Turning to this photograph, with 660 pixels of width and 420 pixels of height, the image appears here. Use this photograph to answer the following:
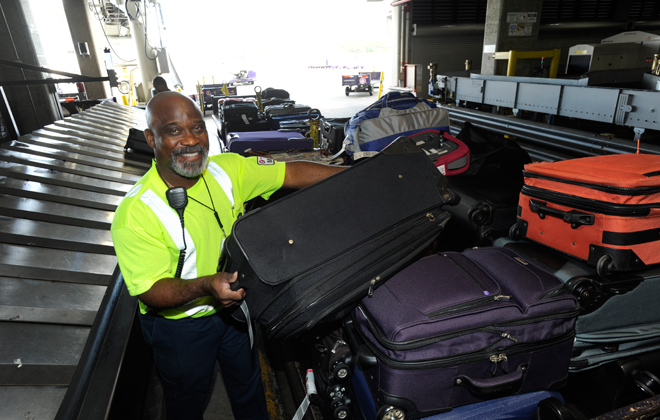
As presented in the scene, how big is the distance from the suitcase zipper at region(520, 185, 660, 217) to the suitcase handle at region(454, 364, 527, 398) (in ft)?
2.46

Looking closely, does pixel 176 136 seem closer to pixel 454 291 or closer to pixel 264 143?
pixel 454 291

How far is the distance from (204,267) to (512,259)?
1.30 m

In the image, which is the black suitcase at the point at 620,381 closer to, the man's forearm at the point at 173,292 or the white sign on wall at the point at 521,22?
the man's forearm at the point at 173,292

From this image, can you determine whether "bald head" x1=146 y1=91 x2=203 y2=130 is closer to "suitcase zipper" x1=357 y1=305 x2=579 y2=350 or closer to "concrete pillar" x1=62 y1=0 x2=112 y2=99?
"suitcase zipper" x1=357 y1=305 x2=579 y2=350

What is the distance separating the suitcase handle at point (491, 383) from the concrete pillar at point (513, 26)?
26.3ft

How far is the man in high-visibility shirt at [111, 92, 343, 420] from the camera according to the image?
1.38m

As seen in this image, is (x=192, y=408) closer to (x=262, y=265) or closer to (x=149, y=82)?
(x=262, y=265)

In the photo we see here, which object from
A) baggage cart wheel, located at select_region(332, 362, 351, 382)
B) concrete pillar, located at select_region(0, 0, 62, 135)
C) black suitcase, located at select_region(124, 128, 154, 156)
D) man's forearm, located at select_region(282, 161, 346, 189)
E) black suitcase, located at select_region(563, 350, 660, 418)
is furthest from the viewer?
concrete pillar, located at select_region(0, 0, 62, 135)

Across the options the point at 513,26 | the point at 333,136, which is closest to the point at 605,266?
the point at 333,136

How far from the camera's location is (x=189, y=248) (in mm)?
1544

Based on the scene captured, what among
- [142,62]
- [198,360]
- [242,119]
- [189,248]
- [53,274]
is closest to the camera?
[189,248]

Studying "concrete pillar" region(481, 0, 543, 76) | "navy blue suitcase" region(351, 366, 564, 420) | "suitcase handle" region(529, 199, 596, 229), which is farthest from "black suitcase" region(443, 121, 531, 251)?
"concrete pillar" region(481, 0, 543, 76)

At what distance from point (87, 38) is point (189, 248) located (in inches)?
649

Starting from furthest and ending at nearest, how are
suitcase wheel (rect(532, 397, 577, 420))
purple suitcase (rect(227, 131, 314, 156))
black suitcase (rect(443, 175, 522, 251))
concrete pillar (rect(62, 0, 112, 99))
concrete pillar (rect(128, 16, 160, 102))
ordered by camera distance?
1. concrete pillar (rect(128, 16, 160, 102))
2. concrete pillar (rect(62, 0, 112, 99))
3. purple suitcase (rect(227, 131, 314, 156))
4. black suitcase (rect(443, 175, 522, 251))
5. suitcase wheel (rect(532, 397, 577, 420))
